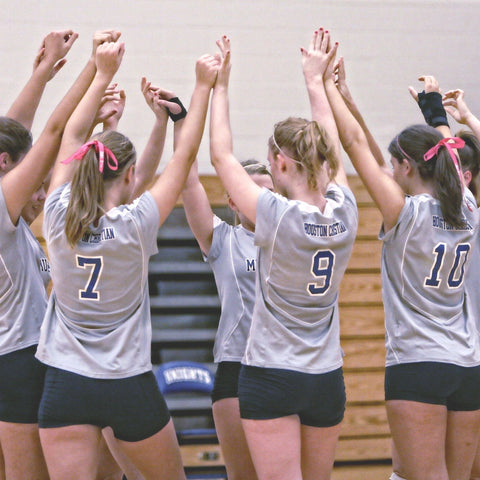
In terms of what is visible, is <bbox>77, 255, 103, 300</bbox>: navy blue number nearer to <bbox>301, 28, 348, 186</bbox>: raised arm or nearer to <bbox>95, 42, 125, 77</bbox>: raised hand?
<bbox>95, 42, 125, 77</bbox>: raised hand

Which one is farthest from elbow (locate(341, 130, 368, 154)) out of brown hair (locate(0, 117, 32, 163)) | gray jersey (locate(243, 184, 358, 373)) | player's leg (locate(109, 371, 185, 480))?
brown hair (locate(0, 117, 32, 163))

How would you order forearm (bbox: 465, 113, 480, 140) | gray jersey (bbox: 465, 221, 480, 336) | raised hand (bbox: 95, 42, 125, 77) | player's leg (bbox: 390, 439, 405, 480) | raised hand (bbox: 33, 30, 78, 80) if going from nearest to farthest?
raised hand (bbox: 95, 42, 125, 77)
player's leg (bbox: 390, 439, 405, 480)
raised hand (bbox: 33, 30, 78, 80)
gray jersey (bbox: 465, 221, 480, 336)
forearm (bbox: 465, 113, 480, 140)

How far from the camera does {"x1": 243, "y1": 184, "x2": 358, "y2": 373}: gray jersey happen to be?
2471 mm

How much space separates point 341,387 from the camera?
2.60 metres

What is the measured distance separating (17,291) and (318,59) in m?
1.46

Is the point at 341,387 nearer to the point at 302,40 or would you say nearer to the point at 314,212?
the point at 314,212

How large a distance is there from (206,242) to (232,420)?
762 mm

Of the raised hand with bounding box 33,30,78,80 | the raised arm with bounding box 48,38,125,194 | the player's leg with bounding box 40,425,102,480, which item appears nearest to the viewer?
the player's leg with bounding box 40,425,102,480

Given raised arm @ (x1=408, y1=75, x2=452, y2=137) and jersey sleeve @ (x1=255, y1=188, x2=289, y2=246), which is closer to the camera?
jersey sleeve @ (x1=255, y1=188, x2=289, y2=246)

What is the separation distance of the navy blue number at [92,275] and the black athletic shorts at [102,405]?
262 millimetres

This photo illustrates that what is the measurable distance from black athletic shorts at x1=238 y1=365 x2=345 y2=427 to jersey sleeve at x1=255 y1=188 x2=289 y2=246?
47cm

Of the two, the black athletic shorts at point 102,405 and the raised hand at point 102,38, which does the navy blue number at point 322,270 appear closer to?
the black athletic shorts at point 102,405

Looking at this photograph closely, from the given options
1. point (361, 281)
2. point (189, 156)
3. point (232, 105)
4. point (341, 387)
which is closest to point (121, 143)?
point (189, 156)

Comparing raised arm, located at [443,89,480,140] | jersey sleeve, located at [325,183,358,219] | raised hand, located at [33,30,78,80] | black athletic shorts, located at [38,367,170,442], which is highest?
raised hand, located at [33,30,78,80]
